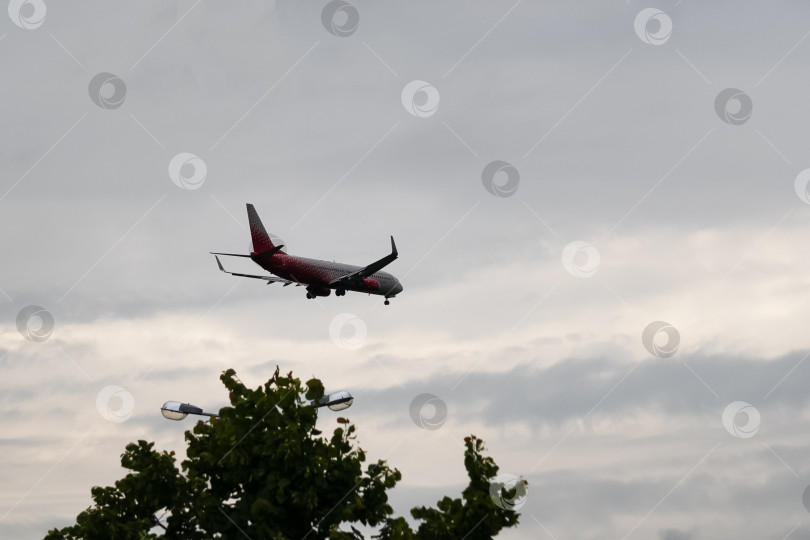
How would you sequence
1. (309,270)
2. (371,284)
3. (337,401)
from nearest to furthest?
(337,401)
(309,270)
(371,284)

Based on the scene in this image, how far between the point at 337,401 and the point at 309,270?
5100cm

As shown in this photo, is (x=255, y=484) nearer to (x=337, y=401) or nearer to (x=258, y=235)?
(x=337, y=401)

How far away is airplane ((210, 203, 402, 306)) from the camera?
3140 inches

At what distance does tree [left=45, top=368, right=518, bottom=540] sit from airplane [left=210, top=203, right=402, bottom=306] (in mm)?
46243

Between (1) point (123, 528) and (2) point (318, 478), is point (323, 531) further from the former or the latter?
(1) point (123, 528)

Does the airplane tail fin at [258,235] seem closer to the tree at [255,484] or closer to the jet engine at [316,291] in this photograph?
the jet engine at [316,291]

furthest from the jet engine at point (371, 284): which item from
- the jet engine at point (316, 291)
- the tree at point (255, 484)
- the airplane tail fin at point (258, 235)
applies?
the tree at point (255, 484)

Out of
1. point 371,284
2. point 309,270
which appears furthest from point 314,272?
point 371,284

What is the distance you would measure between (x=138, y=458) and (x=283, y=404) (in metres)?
4.38

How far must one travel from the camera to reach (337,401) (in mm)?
29516

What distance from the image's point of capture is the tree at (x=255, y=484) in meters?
28.9

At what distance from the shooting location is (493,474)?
26500 millimetres

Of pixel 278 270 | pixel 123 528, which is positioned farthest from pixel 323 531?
pixel 278 270

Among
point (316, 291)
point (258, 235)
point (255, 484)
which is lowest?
point (255, 484)
